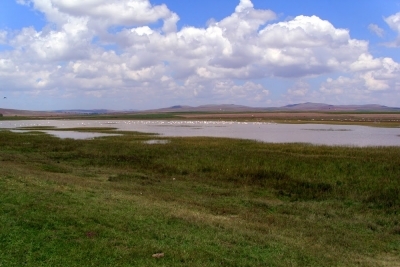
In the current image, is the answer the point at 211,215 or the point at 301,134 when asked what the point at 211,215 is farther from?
the point at 301,134

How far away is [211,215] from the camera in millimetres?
11945

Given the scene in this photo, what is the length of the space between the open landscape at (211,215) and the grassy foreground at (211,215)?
0.10 feet

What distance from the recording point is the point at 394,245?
33.6ft

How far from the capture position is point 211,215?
11945 millimetres

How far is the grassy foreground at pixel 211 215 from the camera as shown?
8.09 meters

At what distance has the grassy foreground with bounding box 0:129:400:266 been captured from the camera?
8.09m

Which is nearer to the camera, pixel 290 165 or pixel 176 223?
pixel 176 223

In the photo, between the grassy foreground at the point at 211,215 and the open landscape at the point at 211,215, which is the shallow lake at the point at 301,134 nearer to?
the grassy foreground at the point at 211,215

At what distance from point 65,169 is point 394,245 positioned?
1566 cm

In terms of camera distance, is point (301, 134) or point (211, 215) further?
point (301, 134)

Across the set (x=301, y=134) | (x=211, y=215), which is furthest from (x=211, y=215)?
(x=301, y=134)

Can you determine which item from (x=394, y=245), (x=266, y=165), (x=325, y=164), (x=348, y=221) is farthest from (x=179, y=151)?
(x=394, y=245)

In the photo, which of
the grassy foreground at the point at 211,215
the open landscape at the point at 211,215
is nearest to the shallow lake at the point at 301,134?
the grassy foreground at the point at 211,215

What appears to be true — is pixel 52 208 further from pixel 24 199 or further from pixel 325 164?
pixel 325 164
